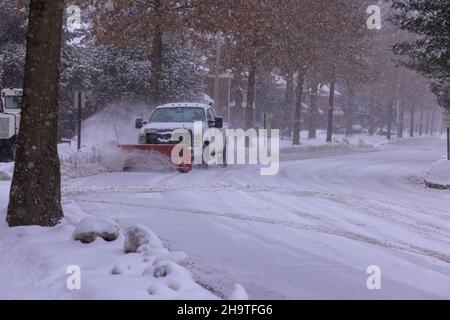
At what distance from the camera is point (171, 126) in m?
17.7

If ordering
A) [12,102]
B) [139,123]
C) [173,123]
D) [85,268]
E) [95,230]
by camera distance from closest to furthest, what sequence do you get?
[85,268]
[95,230]
[173,123]
[139,123]
[12,102]

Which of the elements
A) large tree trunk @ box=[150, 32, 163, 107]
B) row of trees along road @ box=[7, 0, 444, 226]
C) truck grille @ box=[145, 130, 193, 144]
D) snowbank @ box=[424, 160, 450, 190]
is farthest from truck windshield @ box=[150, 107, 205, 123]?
snowbank @ box=[424, 160, 450, 190]

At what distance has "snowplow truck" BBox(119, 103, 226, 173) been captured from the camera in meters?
16.8

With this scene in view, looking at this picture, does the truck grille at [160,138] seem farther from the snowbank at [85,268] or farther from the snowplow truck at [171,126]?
the snowbank at [85,268]

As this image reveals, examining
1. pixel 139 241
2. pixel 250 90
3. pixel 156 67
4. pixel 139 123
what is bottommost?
pixel 139 241

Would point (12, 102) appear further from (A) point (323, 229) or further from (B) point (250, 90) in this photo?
(A) point (323, 229)

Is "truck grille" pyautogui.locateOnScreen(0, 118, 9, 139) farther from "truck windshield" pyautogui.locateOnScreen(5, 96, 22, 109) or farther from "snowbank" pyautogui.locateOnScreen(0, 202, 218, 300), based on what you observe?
"snowbank" pyautogui.locateOnScreen(0, 202, 218, 300)

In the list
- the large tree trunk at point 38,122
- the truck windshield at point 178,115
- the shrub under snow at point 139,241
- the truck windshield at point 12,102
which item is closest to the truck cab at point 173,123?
the truck windshield at point 178,115

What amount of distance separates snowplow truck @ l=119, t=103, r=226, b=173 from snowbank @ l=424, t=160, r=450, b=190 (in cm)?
639

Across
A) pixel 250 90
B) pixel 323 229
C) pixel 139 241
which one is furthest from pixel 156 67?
pixel 139 241

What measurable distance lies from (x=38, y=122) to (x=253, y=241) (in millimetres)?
3203

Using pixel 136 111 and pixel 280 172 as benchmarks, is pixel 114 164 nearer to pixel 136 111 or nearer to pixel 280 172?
pixel 280 172
